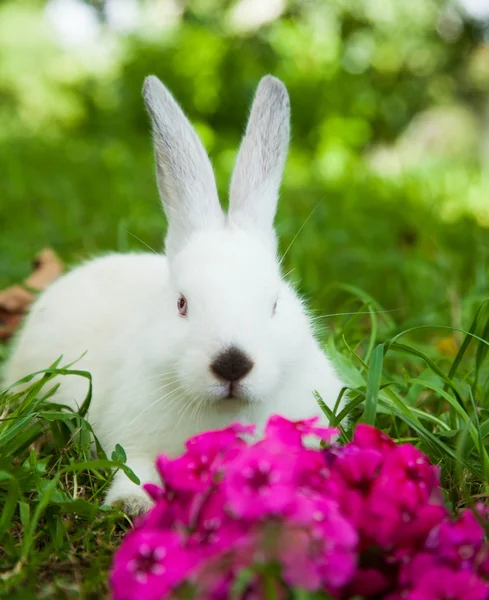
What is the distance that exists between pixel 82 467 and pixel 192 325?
54 cm

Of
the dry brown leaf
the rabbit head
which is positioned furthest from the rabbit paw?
the dry brown leaf

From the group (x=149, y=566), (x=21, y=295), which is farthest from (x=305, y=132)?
(x=149, y=566)

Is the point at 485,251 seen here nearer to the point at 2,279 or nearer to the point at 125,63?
the point at 2,279

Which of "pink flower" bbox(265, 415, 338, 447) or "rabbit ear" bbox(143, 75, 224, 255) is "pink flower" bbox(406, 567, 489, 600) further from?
"rabbit ear" bbox(143, 75, 224, 255)

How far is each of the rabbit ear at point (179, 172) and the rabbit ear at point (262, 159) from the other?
0.10 meters

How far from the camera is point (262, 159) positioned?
2.97 m

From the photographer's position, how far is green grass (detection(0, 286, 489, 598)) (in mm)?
1872

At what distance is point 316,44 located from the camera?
12.0 m

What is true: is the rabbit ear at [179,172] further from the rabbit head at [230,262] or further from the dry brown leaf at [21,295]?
the dry brown leaf at [21,295]

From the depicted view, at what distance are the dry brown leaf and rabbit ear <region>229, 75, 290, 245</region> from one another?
1.64 meters

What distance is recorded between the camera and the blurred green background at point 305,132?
4715mm

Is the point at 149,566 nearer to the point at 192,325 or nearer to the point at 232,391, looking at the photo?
the point at 232,391

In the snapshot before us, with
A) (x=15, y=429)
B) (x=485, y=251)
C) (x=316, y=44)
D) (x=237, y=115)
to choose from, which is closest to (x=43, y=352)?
(x=15, y=429)

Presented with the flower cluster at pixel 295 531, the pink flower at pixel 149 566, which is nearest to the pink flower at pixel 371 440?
the flower cluster at pixel 295 531
